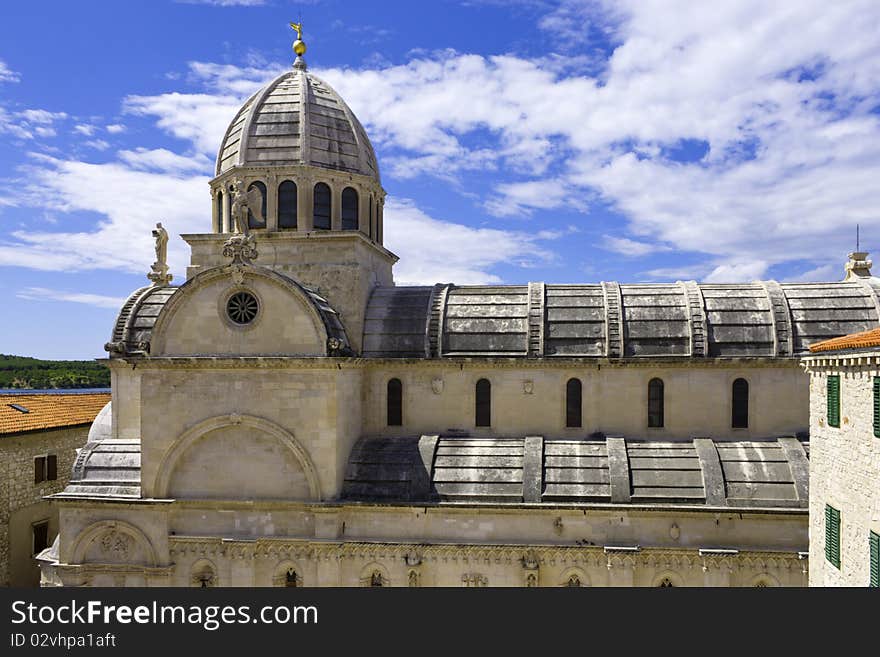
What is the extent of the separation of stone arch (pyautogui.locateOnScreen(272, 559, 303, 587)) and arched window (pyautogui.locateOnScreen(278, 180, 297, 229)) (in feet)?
44.4

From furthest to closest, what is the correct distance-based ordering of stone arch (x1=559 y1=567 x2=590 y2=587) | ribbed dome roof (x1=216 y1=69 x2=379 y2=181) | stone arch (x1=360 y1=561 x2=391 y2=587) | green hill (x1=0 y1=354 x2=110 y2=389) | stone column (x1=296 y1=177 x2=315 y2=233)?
green hill (x1=0 y1=354 x2=110 y2=389), ribbed dome roof (x1=216 y1=69 x2=379 y2=181), stone column (x1=296 y1=177 x2=315 y2=233), stone arch (x1=360 y1=561 x2=391 y2=587), stone arch (x1=559 y1=567 x2=590 y2=587)

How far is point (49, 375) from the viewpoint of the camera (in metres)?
117

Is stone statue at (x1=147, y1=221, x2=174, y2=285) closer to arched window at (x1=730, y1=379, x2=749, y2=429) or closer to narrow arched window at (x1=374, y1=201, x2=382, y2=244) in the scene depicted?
narrow arched window at (x1=374, y1=201, x2=382, y2=244)

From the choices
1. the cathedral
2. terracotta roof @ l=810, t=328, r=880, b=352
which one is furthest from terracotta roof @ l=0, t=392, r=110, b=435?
terracotta roof @ l=810, t=328, r=880, b=352

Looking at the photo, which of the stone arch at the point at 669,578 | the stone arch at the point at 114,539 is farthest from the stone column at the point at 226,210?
the stone arch at the point at 669,578

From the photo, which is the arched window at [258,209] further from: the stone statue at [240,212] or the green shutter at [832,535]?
the green shutter at [832,535]

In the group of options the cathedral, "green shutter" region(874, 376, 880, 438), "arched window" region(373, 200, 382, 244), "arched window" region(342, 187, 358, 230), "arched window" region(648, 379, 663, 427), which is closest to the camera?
"green shutter" region(874, 376, 880, 438)

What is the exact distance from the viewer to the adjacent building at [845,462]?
15.3 metres

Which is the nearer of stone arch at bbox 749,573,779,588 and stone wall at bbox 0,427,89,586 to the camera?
stone arch at bbox 749,573,779,588

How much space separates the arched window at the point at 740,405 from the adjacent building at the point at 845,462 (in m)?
5.54

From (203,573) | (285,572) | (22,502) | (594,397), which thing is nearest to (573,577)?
(594,397)

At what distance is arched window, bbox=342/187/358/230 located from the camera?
29328mm

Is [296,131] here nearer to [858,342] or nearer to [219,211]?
[219,211]

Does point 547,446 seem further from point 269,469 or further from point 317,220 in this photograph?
point 317,220
